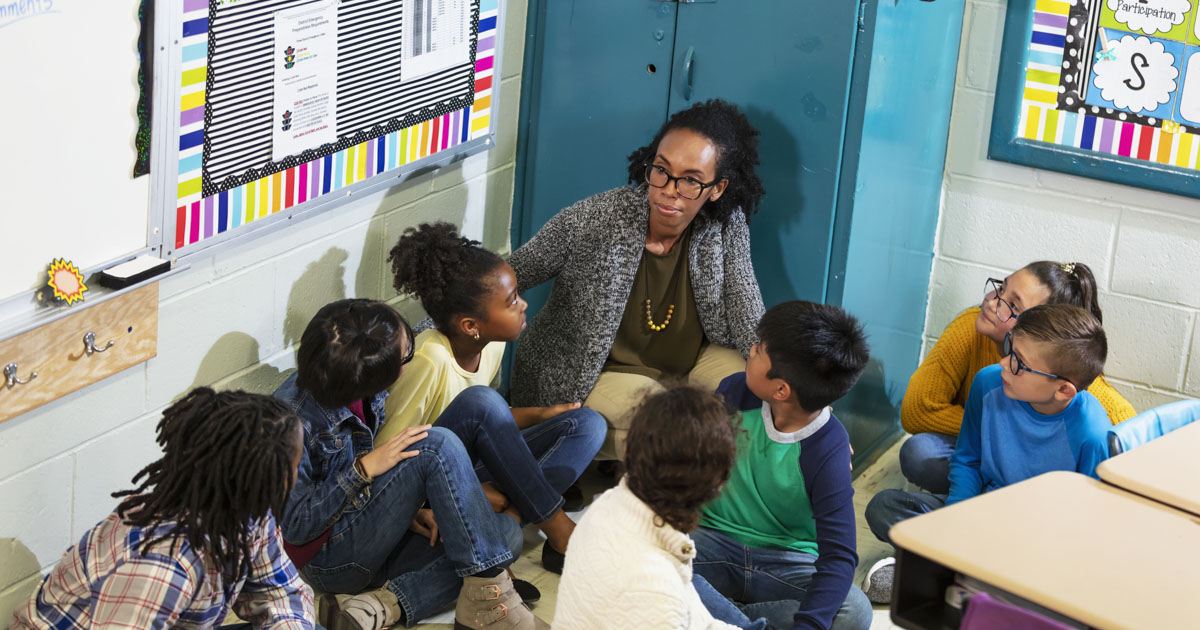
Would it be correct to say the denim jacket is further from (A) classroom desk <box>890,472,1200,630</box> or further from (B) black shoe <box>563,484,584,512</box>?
(A) classroom desk <box>890,472,1200,630</box>

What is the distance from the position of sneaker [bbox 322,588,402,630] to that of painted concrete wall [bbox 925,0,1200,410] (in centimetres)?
191

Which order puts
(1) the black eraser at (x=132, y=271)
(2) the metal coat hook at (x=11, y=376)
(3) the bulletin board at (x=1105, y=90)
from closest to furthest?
(2) the metal coat hook at (x=11, y=376) → (1) the black eraser at (x=132, y=271) → (3) the bulletin board at (x=1105, y=90)

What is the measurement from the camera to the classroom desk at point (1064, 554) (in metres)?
1.64

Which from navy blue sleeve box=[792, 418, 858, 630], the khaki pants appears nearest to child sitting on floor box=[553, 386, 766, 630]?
navy blue sleeve box=[792, 418, 858, 630]

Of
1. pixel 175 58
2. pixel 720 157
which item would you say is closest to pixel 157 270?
pixel 175 58

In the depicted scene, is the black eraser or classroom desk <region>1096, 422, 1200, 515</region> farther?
the black eraser

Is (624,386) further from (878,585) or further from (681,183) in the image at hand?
(878,585)

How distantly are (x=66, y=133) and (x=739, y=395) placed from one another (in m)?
1.25

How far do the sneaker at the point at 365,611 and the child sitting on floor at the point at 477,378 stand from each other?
29 centimetres

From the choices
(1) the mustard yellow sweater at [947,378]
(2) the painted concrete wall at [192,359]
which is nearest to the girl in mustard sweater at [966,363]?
(1) the mustard yellow sweater at [947,378]

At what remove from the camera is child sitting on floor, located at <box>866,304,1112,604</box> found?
98.7 inches

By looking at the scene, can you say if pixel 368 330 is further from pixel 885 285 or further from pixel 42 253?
pixel 885 285

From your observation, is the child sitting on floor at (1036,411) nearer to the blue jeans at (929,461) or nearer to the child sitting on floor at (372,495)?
the blue jeans at (929,461)

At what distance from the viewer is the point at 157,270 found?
2.20 m
